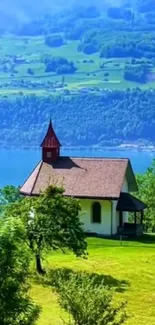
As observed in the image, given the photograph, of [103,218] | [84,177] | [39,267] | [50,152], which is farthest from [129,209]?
[39,267]

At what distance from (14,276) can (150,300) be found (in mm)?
14776

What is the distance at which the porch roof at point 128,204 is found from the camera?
56.6m

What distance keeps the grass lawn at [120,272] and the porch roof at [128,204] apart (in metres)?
3.13

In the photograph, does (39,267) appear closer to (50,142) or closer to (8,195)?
(50,142)

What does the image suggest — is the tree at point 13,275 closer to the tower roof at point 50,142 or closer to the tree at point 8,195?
the tower roof at point 50,142

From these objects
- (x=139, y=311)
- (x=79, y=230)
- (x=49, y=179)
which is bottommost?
(x=139, y=311)

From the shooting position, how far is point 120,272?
41531 millimetres

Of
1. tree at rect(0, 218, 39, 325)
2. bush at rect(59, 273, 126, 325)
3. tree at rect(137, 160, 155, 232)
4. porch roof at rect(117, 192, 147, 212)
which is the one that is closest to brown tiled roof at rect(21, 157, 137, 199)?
porch roof at rect(117, 192, 147, 212)

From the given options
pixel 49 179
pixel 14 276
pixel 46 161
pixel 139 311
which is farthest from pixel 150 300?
pixel 46 161

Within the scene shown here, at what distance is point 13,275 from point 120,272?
789 inches

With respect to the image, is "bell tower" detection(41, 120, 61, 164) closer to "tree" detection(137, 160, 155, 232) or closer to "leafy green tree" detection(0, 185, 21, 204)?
"tree" detection(137, 160, 155, 232)

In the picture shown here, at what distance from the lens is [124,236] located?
183 ft

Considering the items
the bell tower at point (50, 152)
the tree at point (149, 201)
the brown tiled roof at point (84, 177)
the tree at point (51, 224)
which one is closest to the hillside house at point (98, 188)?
the brown tiled roof at point (84, 177)

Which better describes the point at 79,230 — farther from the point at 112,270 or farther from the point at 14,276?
the point at 14,276
